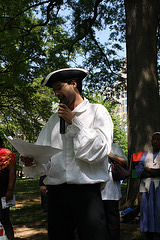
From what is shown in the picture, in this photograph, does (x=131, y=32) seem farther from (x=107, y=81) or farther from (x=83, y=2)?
(x=107, y=81)

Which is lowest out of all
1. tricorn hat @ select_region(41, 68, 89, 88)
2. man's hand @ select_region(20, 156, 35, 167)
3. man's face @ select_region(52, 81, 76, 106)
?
man's hand @ select_region(20, 156, 35, 167)

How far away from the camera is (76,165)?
205 centimetres

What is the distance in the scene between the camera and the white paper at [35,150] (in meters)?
2.16

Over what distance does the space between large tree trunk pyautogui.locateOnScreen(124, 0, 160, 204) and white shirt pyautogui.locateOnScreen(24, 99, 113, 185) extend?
5.03 m

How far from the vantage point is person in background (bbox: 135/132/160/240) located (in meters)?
5.00

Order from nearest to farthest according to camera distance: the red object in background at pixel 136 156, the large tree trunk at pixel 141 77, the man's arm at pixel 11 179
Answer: the man's arm at pixel 11 179 < the red object in background at pixel 136 156 < the large tree trunk at pixel 141 77

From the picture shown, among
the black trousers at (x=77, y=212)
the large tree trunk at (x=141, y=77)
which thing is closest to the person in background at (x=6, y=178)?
the black trousers at (x=77, y=212)

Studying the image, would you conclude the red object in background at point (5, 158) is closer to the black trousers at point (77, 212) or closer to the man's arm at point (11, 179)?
the man's arm at point (11, 179)

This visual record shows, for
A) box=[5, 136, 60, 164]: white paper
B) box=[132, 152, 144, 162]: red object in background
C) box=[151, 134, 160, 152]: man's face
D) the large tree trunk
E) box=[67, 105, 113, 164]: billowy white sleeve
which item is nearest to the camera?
box=[67, 105, 113, 164]: billowy white sleeve

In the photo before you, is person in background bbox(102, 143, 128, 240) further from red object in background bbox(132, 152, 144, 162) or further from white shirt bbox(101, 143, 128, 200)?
red object in background bbox(132, 152, 144, 162)

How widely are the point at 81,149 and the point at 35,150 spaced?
46 centimetres

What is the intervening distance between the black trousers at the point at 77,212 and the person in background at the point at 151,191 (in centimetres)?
322

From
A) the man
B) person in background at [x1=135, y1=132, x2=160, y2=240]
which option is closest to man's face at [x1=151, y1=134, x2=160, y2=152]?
person in background at [x1=135, y1=132, x2=160, y2=240]

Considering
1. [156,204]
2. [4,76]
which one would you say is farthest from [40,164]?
[4,76]
